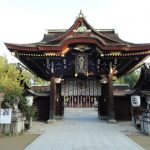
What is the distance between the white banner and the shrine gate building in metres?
7.18

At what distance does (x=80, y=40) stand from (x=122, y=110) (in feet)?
22.8

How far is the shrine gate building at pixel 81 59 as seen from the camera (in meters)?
20.0

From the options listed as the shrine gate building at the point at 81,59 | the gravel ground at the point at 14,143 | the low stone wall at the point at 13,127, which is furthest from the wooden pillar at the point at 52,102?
the gravel ground at the point at 14,143

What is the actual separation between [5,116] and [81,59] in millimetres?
9761

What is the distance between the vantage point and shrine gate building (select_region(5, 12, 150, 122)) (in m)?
20.0

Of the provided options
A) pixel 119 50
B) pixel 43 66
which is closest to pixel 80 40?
pixel 119 50

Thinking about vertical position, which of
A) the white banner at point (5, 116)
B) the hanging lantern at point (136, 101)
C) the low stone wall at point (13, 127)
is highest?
the hanging lantern at point (136, 101)

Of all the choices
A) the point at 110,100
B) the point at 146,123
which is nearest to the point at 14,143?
the point at 146,123

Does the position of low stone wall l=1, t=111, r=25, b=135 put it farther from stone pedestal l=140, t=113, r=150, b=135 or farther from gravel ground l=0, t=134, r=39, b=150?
stone pedestal l=140, t=113, r=150, b=135

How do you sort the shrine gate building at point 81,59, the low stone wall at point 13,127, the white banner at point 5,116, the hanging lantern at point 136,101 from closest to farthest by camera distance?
1. the white banner at point 5,116
2. the low stone wall at point 13,127
3. the hanging lantern at point 136,101
4. the shrine gate building at point 81,59

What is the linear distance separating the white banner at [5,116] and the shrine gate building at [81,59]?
7.18 metres

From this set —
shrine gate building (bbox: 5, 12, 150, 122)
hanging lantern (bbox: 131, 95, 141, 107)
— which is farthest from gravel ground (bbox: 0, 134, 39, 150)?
shrine gate building (bbox: 5, 12, 150, 122)

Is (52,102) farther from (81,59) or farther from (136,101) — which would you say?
(136,101)

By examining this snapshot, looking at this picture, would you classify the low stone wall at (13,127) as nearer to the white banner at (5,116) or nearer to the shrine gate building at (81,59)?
the white banner at (5,116)
